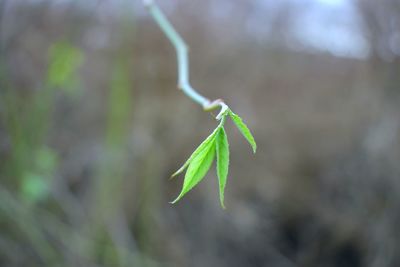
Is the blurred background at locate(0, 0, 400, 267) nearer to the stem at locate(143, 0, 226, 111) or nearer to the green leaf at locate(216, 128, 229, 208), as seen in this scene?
the stem at locate(143, 0, 226, 111)

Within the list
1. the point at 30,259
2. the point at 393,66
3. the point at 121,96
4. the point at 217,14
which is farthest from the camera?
the point at 217,14

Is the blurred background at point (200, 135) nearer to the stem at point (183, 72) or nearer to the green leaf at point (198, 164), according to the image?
the stem at point (183, 72)

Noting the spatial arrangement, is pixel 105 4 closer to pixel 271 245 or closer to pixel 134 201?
pixel 134 201

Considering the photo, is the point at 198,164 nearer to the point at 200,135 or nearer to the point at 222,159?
the point at 222,159

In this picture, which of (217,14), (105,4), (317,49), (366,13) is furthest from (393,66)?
(105,4)

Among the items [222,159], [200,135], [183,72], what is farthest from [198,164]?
[200,135]

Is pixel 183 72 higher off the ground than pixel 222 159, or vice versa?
pixel 183 72
